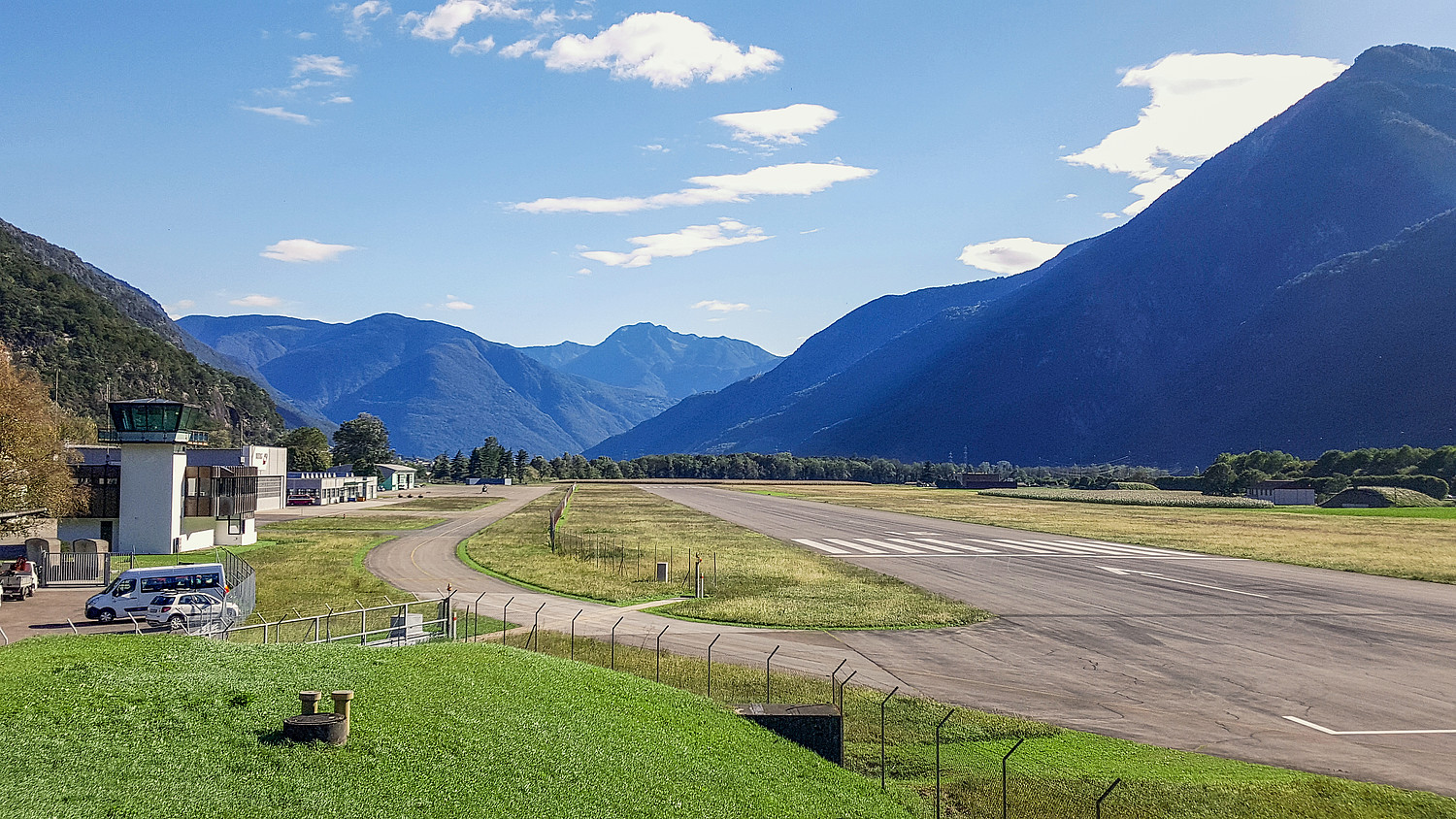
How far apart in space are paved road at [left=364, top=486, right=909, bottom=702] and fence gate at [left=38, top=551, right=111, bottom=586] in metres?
12.9

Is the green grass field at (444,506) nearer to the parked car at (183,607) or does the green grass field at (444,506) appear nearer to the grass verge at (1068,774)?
the parked car at (183,607)

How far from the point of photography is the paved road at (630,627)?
25.9m

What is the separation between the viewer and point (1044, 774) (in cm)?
1642

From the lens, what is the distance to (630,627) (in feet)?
104

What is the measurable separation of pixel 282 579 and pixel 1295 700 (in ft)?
144

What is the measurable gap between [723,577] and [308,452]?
13800cm

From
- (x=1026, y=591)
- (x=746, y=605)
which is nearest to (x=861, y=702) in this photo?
(x=746, y=605)

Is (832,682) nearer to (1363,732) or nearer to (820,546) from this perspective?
(1363,732)

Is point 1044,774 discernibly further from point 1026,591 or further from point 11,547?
point 11,547

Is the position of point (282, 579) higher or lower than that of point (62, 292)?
lower

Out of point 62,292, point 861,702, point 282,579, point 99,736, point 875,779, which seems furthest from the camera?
point 62,292

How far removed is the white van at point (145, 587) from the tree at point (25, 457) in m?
18.1

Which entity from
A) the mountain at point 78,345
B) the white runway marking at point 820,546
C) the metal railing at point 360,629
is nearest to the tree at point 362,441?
the mountain at point 78,345

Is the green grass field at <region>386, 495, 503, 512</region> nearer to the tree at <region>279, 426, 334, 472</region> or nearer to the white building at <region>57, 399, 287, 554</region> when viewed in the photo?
the tree at <region>279, 426, 334, 472</region>
